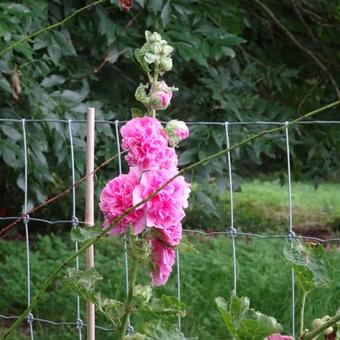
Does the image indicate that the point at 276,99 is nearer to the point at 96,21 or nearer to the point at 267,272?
the point at 267,272

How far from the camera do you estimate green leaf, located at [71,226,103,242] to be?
1521 mm

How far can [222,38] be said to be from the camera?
425cm

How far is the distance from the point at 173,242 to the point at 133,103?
341 cm

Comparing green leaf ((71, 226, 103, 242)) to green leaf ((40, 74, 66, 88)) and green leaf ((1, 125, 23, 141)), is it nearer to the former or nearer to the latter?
green leaf ((1, 125, 23, 141))

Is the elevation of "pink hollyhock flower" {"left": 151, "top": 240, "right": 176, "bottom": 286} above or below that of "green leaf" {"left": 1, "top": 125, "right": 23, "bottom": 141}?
below

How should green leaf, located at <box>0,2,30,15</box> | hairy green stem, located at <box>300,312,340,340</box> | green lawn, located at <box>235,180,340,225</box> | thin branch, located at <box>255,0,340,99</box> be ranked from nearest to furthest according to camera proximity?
hairy green stem, located at <box>300,312,340,340</box> → green leaf, located at <box>0,2,30,15</box> → thin branch, located at <box>255,0,340,99</box> → green lawn, located at <box>235,180,340,225</box>

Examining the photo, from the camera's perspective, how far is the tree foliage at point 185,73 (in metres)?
4.06

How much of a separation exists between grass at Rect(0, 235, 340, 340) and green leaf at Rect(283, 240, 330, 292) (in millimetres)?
2354

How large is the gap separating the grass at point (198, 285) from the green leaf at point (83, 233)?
2.21 meters

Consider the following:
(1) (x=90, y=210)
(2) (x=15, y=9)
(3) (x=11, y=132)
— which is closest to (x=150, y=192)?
(1) (x=90, y=210)

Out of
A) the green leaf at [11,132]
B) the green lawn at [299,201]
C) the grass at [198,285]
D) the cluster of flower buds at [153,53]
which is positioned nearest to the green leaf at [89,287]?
the cluster of flower buds at [153,53]

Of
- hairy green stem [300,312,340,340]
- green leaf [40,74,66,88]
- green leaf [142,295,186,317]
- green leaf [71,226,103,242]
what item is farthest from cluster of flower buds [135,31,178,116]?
green leaf [40,74,66,88]

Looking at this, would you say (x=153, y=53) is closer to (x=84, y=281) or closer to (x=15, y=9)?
(x=84, y=281)

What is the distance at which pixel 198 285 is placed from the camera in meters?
4.89
